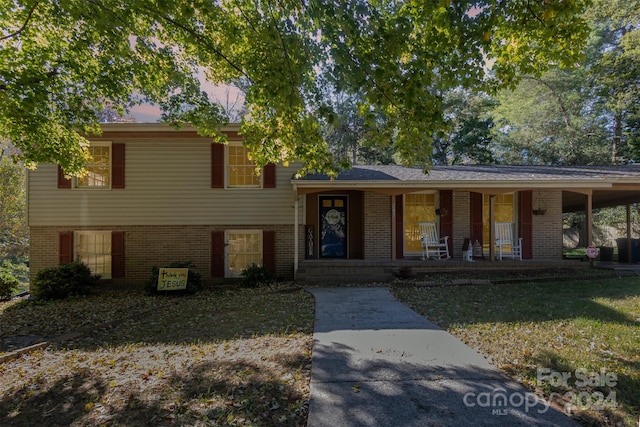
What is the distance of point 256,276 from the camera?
9125mm

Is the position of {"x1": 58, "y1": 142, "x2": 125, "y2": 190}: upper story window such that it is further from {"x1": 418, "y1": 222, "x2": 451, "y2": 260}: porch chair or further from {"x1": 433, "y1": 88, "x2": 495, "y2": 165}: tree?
{"x1": 433, "y1": 88, "x2": 495, "y2": 165}: tree

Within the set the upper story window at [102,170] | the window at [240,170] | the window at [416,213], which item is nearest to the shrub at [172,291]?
→ the window at [240,170]

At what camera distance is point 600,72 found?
59.5 ft

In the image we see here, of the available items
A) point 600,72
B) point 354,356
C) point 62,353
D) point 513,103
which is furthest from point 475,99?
point 62,353

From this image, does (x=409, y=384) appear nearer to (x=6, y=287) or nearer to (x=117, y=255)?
(x=117, y=255)

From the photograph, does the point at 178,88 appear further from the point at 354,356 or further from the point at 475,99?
the point at 475,99

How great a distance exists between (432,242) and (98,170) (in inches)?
418

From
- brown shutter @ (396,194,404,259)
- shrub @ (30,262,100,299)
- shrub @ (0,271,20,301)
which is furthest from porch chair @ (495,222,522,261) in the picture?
shrub @ (0,271,20,301)

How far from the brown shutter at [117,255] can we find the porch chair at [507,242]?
11466 millimetres

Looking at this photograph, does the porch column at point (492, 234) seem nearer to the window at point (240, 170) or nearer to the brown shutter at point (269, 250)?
the brown shutter at point (269, 250)

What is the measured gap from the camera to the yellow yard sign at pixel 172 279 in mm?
8180

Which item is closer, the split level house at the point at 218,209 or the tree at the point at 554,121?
the split level house at the point at 218,209

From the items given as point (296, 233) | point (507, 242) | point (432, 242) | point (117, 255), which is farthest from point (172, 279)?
point (507, 242)

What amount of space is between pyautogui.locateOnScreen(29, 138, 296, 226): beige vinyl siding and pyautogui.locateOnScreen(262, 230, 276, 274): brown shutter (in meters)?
0.40
